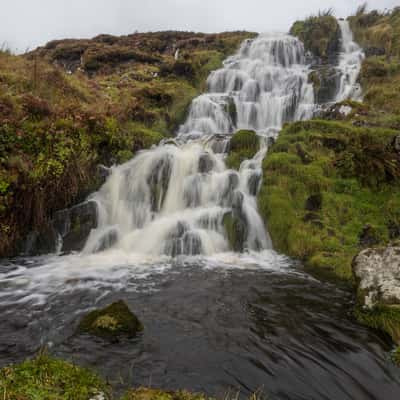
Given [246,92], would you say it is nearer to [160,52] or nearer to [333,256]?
[333,256]

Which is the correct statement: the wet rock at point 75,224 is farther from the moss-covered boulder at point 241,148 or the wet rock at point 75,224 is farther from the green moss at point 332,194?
the green moss at point 332,194

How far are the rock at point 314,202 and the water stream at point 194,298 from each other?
1535 millimetres

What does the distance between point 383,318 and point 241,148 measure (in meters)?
7.81

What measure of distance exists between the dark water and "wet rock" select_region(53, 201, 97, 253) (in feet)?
6.74

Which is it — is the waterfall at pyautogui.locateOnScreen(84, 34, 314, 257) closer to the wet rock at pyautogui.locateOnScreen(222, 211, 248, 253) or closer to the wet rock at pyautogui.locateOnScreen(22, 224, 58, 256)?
the wet rock at pyautogui.locateOnScreen(222, 211, 248, 253)

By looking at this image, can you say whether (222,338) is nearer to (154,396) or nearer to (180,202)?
(154,396)

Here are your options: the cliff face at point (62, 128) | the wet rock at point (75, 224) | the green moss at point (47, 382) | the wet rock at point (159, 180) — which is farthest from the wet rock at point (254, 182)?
the green moss at point (47, 382)

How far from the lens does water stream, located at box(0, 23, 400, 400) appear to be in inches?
141

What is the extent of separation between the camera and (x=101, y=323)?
420 cm

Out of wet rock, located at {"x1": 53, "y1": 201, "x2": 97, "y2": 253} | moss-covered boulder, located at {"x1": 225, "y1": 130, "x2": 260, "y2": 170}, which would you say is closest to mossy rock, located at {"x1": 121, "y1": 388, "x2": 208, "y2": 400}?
wet rock, located at {"x1": 53, "y1": 201, "x2": 97, "y2": 253}

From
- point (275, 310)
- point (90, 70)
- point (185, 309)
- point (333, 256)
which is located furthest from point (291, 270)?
point (90, 70)

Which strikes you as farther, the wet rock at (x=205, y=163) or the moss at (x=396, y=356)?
the wet rock at (x=205, y=163)

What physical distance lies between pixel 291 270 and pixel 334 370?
340cm

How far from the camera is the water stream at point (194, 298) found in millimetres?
3584
